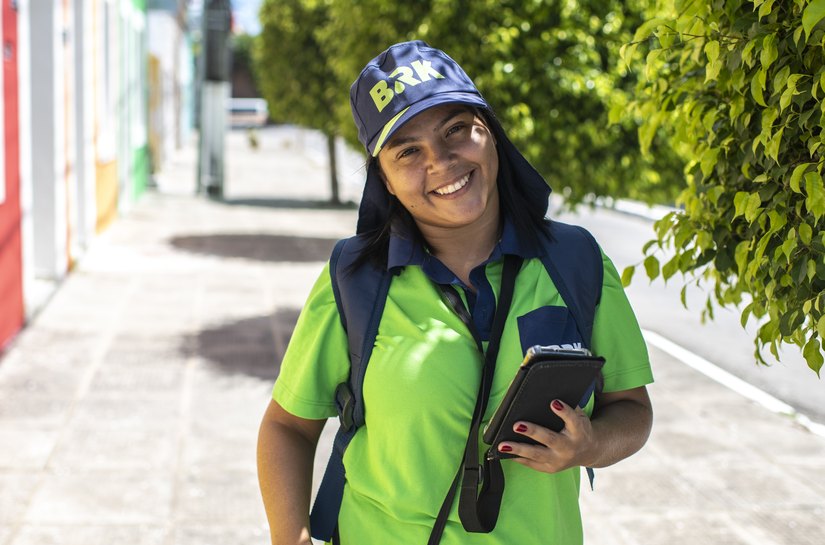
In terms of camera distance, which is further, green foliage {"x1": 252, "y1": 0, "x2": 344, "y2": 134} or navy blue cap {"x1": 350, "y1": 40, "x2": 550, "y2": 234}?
green foliage {"x1": 252, "y1": 0, "x2": 344, "y2": 134}

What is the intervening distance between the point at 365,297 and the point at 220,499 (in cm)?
333

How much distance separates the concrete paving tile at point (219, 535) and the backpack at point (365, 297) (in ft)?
8.71

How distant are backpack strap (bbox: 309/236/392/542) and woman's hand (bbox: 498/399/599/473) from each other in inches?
12.1

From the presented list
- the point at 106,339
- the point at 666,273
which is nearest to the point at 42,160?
the point at 106,339

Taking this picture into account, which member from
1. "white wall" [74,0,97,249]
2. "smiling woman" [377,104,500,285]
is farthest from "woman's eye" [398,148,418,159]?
"white wall" [74,0,97,249]

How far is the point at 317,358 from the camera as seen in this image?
2.08 meters

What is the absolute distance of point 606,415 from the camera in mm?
2068

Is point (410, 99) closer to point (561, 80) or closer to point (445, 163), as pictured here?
point (445, 163)

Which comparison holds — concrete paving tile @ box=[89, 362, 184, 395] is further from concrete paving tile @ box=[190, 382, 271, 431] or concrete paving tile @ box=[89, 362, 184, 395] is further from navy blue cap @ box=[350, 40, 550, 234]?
navy blue cap @ box=[350, 40, 550, 234]

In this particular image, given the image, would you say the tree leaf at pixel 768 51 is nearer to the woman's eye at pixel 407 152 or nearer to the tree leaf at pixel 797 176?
the tree leaf at pixel 797 176

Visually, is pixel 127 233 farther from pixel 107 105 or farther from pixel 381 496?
pixel 381 496

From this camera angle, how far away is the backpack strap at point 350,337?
2025mm

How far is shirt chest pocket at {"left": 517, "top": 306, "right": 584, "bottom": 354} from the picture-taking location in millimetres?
1945

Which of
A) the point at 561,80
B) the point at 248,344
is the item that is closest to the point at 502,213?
the point at 561,80
